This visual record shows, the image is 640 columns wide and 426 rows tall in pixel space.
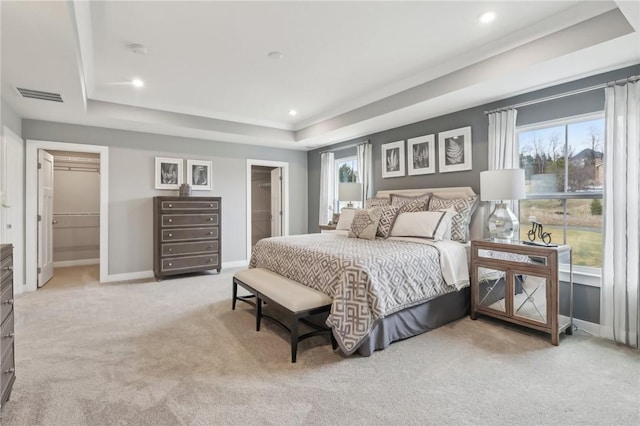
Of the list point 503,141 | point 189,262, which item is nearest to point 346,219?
point 503,141

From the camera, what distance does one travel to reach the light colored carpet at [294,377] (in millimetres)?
1796

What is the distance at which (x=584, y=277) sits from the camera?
3049 mm

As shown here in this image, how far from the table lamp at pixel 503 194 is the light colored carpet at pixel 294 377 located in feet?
3.11

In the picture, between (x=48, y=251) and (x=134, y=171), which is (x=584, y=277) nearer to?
(x=134, y=171)

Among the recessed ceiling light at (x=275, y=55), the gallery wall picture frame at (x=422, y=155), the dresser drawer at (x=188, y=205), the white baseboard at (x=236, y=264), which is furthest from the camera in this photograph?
the white baseboard at (x=236, y=264)

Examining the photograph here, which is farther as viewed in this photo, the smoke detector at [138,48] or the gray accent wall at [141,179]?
the gray accent wall at [141,179]

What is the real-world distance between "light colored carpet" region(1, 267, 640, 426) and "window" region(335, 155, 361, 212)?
11.2ft

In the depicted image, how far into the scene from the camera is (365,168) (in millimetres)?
5430

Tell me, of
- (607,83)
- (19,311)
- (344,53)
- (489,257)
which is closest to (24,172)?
(19,311)

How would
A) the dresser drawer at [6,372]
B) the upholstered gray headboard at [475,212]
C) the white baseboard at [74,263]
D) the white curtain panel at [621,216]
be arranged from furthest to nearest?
the white baseboard at [74,263] → the upholstered gray headboard at [475,212] → the white curtain panel at [621,216] → the dresser drawer at [6,372]

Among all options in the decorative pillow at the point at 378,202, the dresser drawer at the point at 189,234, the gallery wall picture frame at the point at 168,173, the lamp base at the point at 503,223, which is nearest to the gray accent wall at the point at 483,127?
the decorative pillow at the point at 378,202

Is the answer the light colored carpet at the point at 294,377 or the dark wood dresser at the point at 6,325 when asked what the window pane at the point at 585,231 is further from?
the dark wood dresser at the point at 6,325

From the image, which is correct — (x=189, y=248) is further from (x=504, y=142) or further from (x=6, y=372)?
(x=504, y=142)

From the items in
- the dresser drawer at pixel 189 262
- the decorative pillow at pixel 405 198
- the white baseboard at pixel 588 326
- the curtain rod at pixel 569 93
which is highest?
the curtain rod at pixel 569 93
